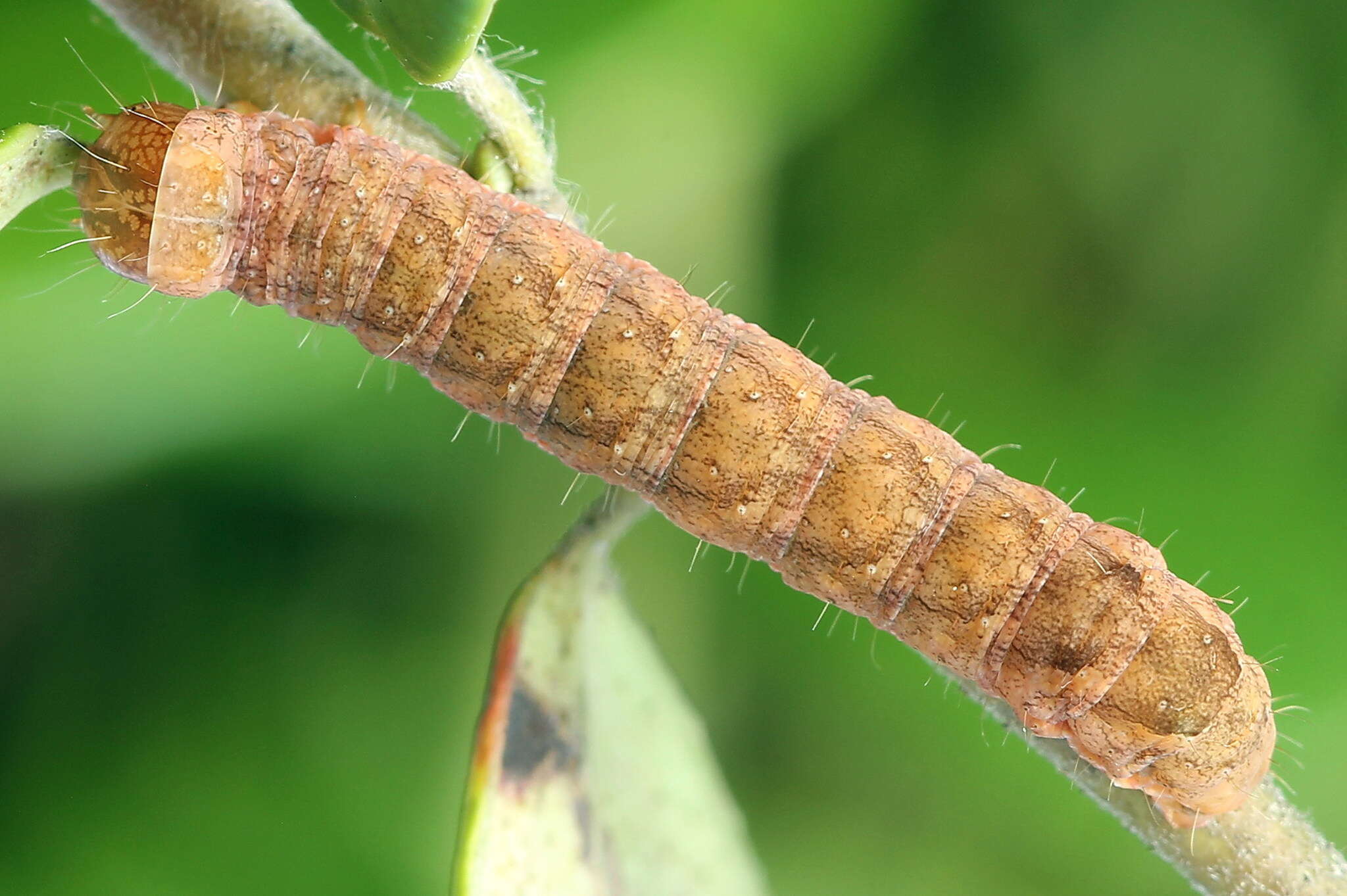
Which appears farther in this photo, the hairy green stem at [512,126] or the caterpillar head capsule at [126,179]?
the caterpillar head capsule at [126,179]

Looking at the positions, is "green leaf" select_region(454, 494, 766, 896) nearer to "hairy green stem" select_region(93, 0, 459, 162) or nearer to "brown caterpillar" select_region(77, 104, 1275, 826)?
"brown caterpillar" select_region(77, 104, 1275, 826)

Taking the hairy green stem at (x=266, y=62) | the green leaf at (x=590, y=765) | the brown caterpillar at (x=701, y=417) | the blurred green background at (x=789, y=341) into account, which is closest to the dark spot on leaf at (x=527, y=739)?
the green leaf at (x=590, y=765)

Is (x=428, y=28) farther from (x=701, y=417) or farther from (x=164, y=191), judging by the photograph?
(x=701, y=417)

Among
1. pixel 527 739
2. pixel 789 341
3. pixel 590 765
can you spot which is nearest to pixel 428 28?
pixel 527 739

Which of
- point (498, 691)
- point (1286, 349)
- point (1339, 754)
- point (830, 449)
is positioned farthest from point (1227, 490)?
point (498, 691)

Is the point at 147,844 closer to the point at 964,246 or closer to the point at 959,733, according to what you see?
the point at 959,733

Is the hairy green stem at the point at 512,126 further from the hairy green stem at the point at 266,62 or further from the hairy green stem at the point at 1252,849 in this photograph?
the hairy green stem at the point at 1252,849
